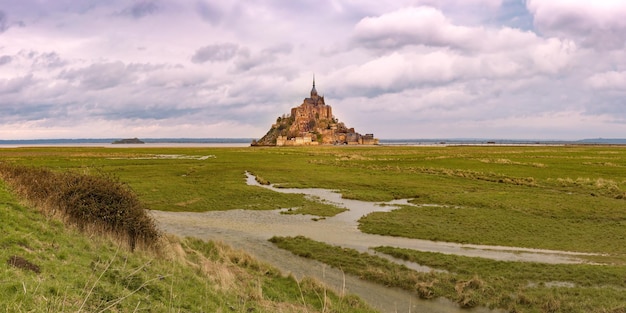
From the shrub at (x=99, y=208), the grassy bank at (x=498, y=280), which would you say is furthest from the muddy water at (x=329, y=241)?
the shrub at (x=99, y=208)

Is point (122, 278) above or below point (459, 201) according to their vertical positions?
above

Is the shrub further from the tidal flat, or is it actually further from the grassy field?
the tidal flat

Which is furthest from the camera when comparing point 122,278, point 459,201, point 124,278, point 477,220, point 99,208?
point 459,201

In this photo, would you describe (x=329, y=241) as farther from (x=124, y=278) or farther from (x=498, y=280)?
(x=124, y=278)

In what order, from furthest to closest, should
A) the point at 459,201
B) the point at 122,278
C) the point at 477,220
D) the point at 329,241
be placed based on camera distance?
the point at 459,201, the point at 477,220, the point at 329,241, the point at 122,278

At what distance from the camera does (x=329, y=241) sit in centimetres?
2039

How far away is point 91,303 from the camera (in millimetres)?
7527

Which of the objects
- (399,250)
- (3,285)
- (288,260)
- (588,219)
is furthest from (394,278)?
(588,219)

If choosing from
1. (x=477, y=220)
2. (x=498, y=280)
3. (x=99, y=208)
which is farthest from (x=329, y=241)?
(x=99, y=208)

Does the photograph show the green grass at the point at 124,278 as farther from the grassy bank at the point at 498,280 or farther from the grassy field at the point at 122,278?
the grassy bank at the point at 498,280

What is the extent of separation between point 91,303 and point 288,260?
10247mm

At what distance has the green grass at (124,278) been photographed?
7270 mm

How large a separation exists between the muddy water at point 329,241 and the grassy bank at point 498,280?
0.58m

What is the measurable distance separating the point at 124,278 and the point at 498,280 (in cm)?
1211
